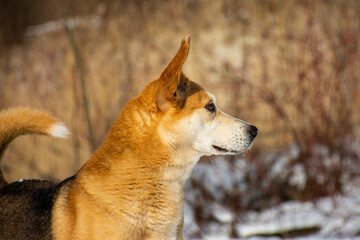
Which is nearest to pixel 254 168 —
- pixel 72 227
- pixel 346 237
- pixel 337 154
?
pixel 337 154

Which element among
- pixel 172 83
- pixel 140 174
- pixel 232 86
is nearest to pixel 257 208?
pixel 232 86

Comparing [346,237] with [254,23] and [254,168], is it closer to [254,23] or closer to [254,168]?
[254,168]

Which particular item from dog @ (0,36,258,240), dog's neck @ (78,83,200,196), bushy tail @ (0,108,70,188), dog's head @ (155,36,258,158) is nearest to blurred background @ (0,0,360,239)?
dog's head @ (155,36,258,158)

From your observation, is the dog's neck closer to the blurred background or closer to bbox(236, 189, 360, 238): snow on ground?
the blurred background

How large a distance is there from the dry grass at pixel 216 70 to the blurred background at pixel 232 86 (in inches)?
0.9

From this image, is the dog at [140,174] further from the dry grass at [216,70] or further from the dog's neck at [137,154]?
the dry grass at [216,70]

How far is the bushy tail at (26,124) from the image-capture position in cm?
338

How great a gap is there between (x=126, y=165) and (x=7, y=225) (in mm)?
986

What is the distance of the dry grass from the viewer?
6301mm

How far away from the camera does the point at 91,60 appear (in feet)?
29.7

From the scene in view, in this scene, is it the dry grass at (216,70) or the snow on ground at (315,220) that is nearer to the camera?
the snow on ground at (315,220)

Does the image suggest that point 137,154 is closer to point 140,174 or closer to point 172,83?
point 140,174

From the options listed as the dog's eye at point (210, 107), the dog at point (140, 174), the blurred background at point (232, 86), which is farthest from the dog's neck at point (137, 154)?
the blurred background at point (232, 86)

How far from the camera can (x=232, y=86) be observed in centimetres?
741
